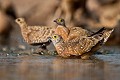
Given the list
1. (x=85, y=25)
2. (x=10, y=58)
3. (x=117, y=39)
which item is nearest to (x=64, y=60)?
(x=10, y=58)

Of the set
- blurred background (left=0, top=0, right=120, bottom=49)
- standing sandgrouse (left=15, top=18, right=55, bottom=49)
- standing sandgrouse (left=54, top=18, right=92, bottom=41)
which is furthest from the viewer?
blurred background (left=0, top=0, right=120, bottom=49)

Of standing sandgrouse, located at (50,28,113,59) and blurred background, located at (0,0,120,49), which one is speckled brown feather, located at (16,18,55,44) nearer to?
blurred background, located at (0,0,120,49)

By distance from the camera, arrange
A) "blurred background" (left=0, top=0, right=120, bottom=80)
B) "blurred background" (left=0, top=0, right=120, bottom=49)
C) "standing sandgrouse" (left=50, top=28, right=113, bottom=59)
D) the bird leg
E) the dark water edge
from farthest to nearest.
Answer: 1. "blurred background" (left=0, top=0, right=120, bottom=49)
2. the bird leg
3. "standing sandgrouse" (left=50, top=28, right=113, bottom=59)
4. "blurred background" (left=0, top=0, right=120, bottom=80)
5. the dark water edge

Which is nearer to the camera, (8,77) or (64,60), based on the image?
(8,77)

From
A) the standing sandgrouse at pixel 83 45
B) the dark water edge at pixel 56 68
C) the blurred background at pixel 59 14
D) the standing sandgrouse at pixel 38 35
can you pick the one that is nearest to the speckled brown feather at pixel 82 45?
the standing sandgrouse at pixel 83 45

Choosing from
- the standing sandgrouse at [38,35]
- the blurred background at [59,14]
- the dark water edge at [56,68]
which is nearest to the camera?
the dark water edge at [56,68]

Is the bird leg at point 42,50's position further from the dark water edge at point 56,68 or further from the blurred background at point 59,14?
the blurred background at point 59,14

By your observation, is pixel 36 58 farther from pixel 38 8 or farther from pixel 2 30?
pixel 38 8

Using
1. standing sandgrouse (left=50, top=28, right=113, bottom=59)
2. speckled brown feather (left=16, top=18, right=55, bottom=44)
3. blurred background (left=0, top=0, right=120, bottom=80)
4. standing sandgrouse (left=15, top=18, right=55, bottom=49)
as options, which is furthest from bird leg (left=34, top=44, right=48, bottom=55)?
standing sandgrouse (left=50, top=28, right=113, bottom=59)
